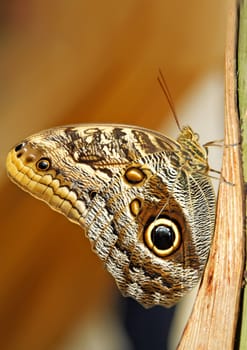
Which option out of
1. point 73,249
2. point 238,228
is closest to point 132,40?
point 73,249

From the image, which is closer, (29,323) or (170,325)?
(29,323)

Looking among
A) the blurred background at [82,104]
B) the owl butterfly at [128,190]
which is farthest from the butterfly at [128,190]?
the blurred background at [82,104]

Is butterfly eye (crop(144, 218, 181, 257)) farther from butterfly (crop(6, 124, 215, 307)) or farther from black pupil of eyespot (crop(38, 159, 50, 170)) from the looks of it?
black pupil of eyespot (crop(38, 159, 50, 170))

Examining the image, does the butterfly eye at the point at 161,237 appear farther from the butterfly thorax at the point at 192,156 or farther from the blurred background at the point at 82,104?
the blurred background at the point at 82,104

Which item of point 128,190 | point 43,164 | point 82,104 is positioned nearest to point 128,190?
point 128,190

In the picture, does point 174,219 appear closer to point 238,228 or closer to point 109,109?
point 238,228

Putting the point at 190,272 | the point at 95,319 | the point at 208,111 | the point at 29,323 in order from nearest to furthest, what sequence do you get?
the point at 190,272, the point at 29,323, the point at 95,319, the point at 208,111

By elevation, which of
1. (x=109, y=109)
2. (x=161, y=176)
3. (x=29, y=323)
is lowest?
(x=29, y=323)

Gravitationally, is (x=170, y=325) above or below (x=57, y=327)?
above
